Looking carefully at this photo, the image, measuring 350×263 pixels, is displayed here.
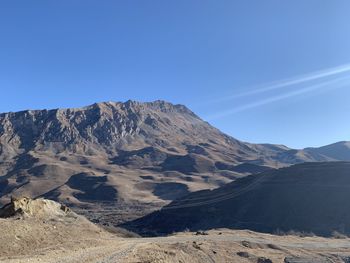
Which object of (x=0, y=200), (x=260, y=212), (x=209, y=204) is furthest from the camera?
(x=0, y=200)

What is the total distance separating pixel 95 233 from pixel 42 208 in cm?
518

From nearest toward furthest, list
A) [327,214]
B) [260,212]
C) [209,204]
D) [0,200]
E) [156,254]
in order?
1. [156,254]
2. [327,214]
3. [260,212]
4. [209,204]
5. [0,200]

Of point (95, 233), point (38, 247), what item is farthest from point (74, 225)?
point (38, 247)

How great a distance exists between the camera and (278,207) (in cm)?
10094

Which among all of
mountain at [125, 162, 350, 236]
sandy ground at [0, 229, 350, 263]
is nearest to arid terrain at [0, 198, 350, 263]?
sandy ground at [0, 229, 350, 263]

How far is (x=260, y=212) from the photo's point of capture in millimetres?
99875

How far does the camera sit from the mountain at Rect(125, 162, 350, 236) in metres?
91.4

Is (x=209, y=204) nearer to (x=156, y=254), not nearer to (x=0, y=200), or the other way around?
(x=156, y=254)

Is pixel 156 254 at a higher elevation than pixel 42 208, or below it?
below

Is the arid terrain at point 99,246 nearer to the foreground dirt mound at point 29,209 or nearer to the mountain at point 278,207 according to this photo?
the foreground dirt mound at point 29,209

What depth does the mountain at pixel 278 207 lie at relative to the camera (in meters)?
91.4

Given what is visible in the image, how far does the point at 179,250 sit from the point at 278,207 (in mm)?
66140

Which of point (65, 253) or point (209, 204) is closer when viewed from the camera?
point (65, 253)

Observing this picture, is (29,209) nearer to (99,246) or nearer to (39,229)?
(39,229)
